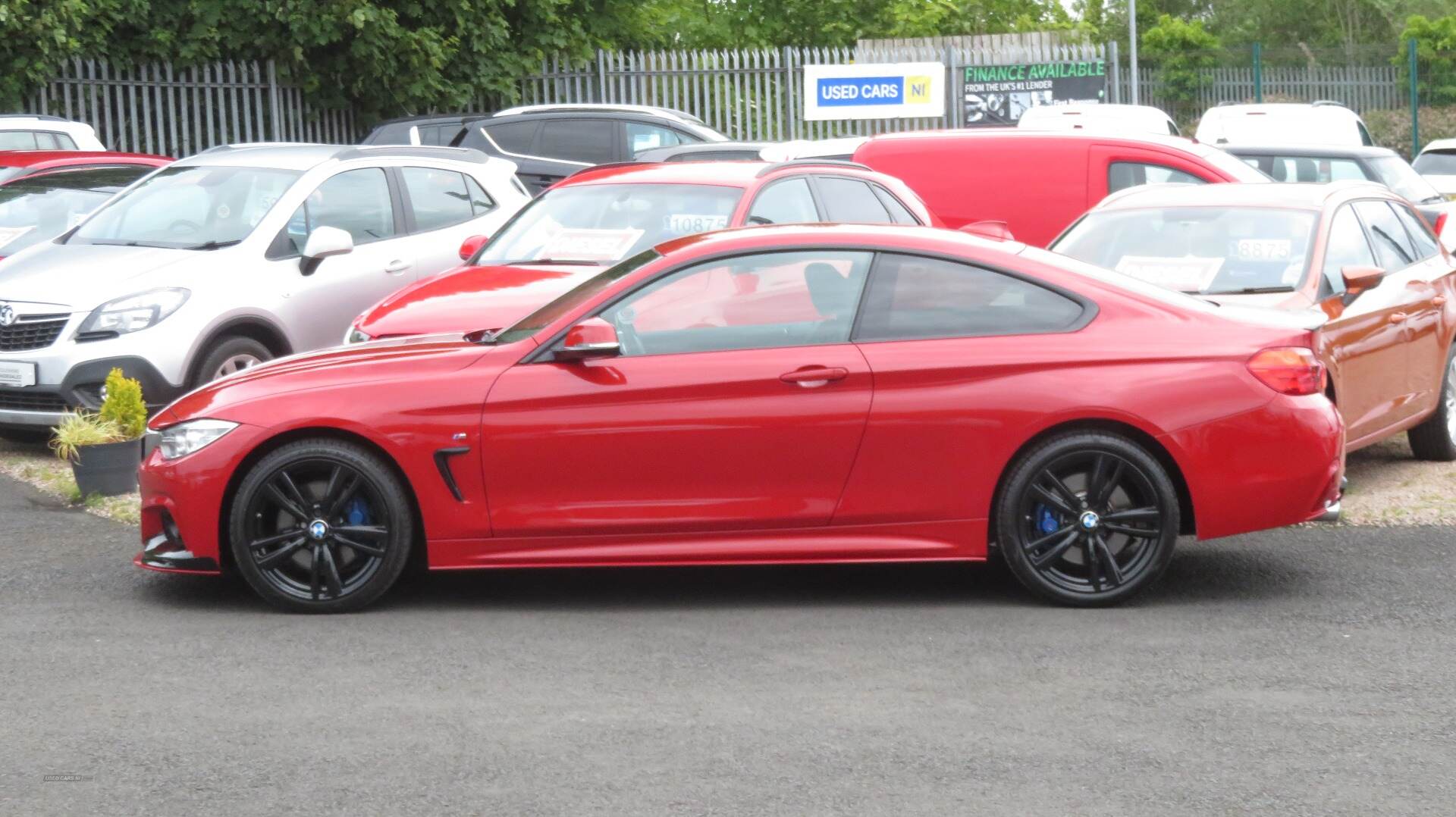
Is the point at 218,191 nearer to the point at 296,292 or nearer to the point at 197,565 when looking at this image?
the point at 296,292

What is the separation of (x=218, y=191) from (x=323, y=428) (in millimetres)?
5409

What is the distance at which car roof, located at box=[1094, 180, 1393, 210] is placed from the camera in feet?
30.5

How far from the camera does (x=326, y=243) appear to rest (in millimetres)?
10812

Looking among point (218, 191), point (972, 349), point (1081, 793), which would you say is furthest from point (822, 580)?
point (218, 191)

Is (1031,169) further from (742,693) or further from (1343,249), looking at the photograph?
(742,693)

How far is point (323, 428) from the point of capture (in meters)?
6.59

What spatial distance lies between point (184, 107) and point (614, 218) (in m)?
14.6

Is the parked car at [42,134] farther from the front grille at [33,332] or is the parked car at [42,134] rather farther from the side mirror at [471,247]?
the side mirror at [471,247]

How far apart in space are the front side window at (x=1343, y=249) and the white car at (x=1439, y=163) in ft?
45.1

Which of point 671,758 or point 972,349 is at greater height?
point 972,349

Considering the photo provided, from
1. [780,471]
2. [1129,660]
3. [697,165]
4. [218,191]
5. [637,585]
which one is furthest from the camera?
[218,191]

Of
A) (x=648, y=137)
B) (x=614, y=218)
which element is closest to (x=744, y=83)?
(x=648, y=137)

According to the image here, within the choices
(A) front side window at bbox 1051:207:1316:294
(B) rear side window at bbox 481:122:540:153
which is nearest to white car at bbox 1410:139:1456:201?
(B) rear side window at bbox 481:122:540:153

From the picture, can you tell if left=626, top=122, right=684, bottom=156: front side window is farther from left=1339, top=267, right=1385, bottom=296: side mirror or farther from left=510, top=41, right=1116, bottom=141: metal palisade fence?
left=1339, top=267, right=1385, bottom=296: side mirror
